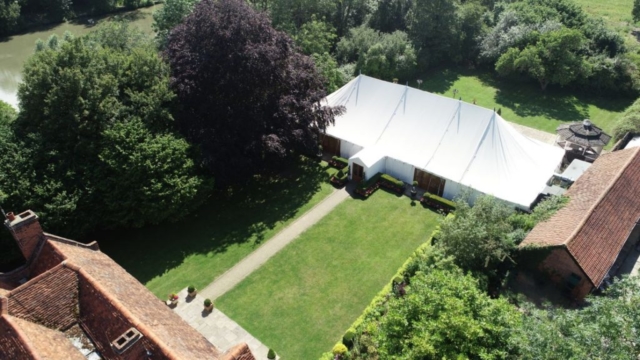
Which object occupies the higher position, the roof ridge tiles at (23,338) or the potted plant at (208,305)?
the roof ridge tiles at (23,338)

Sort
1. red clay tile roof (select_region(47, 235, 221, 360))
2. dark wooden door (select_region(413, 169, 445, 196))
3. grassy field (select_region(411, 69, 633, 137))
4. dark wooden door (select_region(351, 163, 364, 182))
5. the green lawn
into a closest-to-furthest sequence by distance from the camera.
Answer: red clay tile roof (select_region(47, 235, 221, 360)) < the green lawn < dark wooden door (select_region(413, 169, 445, 196)) < dark wooden door (select_region(351, 163, 364, 182)) < grassy field (select_region(411, 69, 633, 137))

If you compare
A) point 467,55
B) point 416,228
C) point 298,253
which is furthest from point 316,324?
point 467,55

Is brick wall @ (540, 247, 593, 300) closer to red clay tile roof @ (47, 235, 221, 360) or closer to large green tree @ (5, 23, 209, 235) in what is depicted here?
red clay tile roof @ (47, 235, 221, 360)

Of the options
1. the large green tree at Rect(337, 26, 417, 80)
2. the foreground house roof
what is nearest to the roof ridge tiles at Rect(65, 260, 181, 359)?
the foreground house roof

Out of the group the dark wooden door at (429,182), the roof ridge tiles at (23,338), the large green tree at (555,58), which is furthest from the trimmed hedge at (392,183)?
the roof ridge tiles at (23,338)

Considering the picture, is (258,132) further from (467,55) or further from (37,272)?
(467,55)

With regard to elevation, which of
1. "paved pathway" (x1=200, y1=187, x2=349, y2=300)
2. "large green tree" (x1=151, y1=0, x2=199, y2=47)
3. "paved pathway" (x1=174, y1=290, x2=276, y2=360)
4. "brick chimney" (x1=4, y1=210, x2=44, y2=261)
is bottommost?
"paved pathway" (x1=174, y1=290, x2=276, y2=360)

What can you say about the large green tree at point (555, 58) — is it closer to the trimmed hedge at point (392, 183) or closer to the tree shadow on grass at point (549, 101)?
the tree shadow on grass at point (549, 101)
